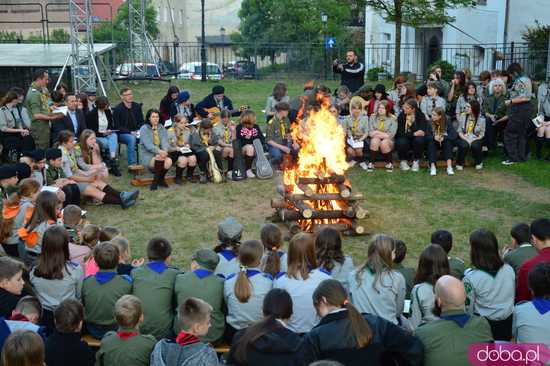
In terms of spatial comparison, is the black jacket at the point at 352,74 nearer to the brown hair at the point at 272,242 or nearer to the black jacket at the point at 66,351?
the brown hair at the point at 272,242

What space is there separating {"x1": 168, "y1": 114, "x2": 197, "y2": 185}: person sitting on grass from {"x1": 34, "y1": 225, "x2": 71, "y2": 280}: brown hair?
6.16 meters

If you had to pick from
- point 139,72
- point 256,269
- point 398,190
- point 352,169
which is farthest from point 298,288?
point 139,72

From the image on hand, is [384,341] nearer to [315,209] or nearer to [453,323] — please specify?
[453,323]

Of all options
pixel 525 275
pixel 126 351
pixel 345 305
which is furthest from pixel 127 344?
pixel 525 275

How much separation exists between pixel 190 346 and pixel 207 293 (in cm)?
136

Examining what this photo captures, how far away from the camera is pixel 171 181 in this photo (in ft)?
41.3

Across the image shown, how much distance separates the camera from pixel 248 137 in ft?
42.5

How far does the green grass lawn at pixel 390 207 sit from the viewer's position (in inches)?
389

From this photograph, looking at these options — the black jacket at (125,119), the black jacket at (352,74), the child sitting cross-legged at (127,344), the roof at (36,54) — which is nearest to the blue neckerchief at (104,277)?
the child sitting cross-legged at (127,344)

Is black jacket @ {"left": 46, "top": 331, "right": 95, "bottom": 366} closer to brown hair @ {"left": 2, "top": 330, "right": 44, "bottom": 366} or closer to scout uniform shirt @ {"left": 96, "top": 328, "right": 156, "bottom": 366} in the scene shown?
scout uniform shirt @ {"left": 96, "top": 328, "right": 156, "bottom": 366}

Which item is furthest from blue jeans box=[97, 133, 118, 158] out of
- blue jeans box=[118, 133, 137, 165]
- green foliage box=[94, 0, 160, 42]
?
green foliage box=[94, 0, 160, 42]

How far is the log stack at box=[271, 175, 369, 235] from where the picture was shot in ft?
32.2

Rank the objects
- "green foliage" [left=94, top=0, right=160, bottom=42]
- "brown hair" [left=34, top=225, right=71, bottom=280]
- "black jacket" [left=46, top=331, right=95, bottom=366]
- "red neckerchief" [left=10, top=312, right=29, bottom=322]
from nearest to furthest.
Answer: "black jacket" [left=46, top=331, right=95, bottom=366]
"red neckerchief" [left=10, top=312, right=29, bottom=322]
"brown hair" [left=34, top=225, right=71, bottom=280]
"green foliage" [left=94, top=0, right=160, bottom=42]

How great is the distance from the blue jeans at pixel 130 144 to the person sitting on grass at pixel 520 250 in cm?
817
